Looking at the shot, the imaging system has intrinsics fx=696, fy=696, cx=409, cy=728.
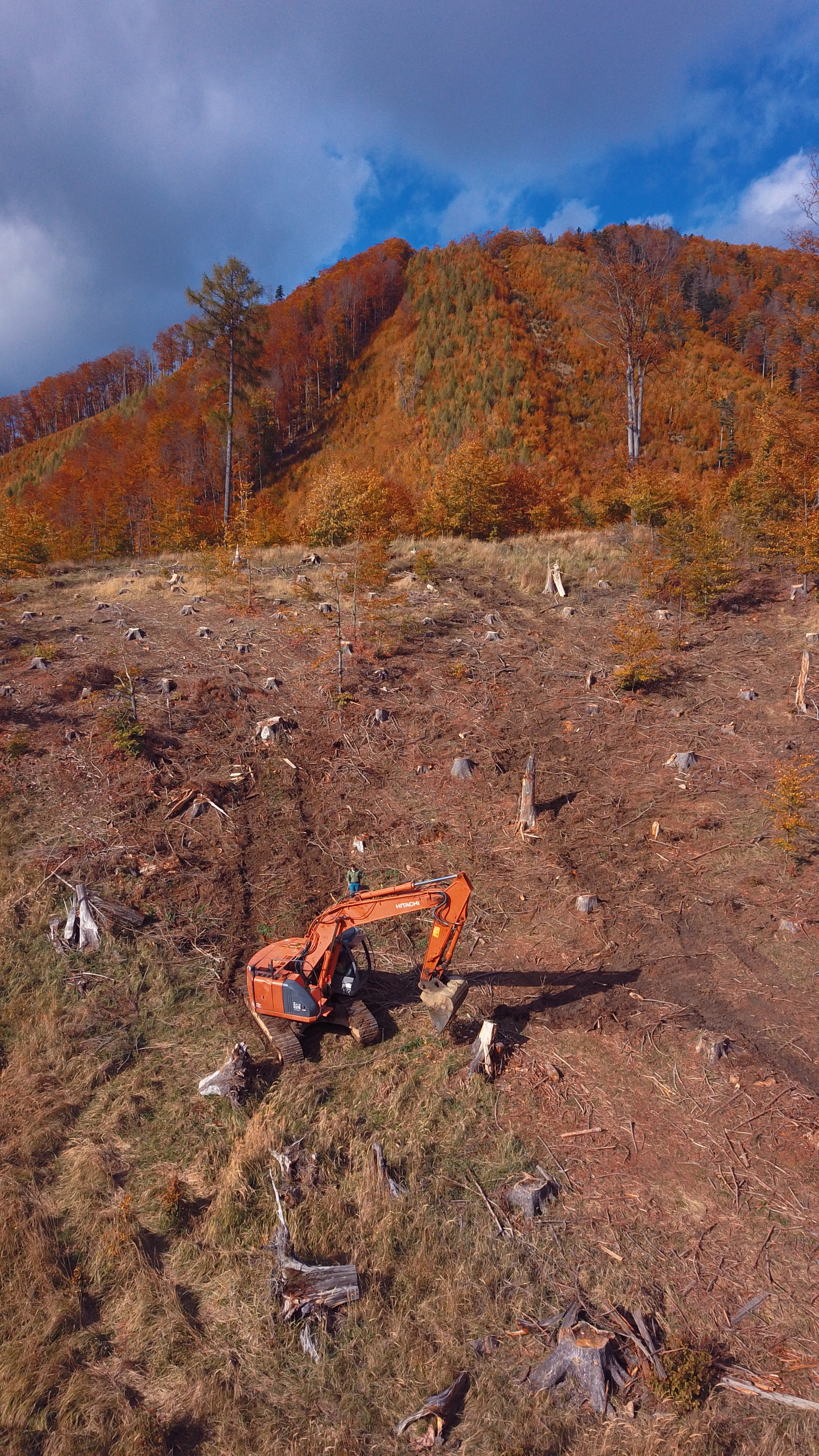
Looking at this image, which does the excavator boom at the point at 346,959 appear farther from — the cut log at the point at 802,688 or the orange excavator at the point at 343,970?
the cut log at the point at 802,688

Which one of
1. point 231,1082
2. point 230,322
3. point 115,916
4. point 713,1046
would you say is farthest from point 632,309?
point 231,1082

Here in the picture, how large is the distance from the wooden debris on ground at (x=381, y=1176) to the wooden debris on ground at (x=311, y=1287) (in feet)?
2.17

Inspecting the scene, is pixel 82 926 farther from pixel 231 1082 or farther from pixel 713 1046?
pixel 713 1046

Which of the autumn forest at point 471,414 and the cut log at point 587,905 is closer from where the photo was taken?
the cut log at point 587,905

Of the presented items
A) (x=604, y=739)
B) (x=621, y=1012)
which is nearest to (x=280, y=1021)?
(x=621, y=1012)

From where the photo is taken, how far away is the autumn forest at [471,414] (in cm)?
2397

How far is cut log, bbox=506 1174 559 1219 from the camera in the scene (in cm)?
590

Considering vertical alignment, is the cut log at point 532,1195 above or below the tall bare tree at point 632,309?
below

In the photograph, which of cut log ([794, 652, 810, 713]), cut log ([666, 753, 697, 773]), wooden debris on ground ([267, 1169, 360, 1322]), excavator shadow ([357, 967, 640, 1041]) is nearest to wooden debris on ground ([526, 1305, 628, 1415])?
wooden debris on ground ([267, 1169, 360, 1322])

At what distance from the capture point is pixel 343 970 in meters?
8.01

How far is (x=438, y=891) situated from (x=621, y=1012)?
264 cm

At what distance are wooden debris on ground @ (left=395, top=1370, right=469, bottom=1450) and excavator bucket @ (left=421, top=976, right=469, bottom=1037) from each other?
3.30 metres

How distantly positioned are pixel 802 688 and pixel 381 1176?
39.6 feet

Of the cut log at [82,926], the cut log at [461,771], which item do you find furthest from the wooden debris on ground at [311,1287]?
the cut log at [461,771]
